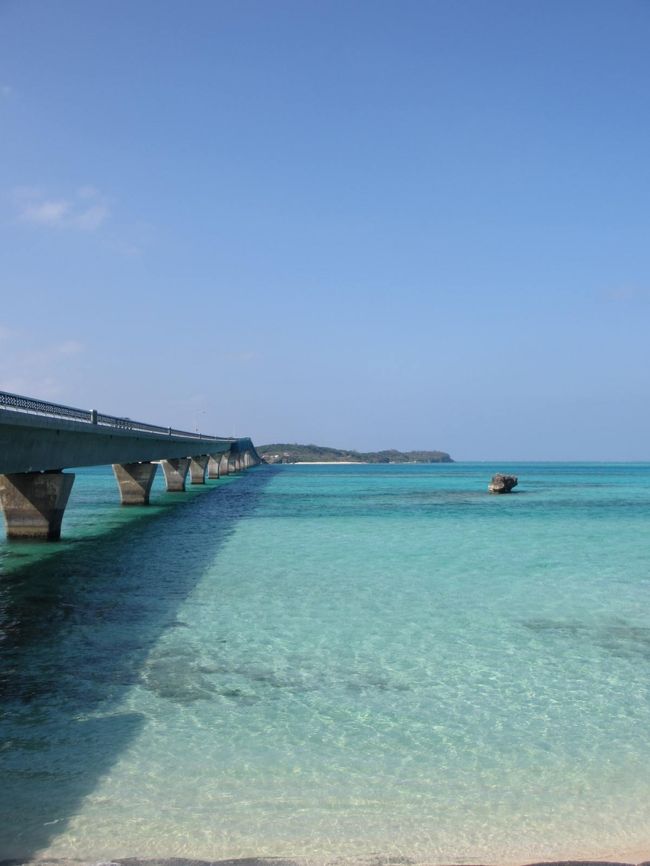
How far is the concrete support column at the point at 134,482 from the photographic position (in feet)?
164

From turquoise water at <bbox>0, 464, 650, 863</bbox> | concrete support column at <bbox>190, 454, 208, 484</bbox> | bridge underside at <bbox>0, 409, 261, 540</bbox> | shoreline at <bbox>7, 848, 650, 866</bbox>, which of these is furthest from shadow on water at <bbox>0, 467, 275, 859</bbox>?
concrete support column at <bbox>190, 454, 208, 484</bbox>

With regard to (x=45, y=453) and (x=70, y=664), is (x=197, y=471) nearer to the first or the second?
(x=45, y=453)

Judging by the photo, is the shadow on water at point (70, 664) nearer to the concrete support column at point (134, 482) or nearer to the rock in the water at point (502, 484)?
the concrete support column at point (134, 482)

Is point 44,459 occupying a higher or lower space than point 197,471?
higher

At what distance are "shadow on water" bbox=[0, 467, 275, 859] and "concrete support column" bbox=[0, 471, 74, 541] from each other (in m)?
2.95

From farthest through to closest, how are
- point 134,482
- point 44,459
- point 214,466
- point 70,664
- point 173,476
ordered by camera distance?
point 214,466 → point 173,476 → point 134,482 → point 44,459 → point 70,664

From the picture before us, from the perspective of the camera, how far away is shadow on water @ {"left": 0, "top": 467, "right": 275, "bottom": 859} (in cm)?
701

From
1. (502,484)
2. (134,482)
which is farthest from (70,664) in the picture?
(502,484)

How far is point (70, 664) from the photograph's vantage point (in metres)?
11.5

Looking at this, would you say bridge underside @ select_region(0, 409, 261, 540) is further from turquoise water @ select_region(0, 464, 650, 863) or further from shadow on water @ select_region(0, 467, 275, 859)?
turquoise water @ select_region(0, 464, 650, 863)

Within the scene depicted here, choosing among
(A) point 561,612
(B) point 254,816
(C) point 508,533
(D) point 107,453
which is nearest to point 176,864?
(B) point 254,816

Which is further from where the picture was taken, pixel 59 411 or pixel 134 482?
pixel 134 482

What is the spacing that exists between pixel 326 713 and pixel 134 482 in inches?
1688

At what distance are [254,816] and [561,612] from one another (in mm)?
10596
